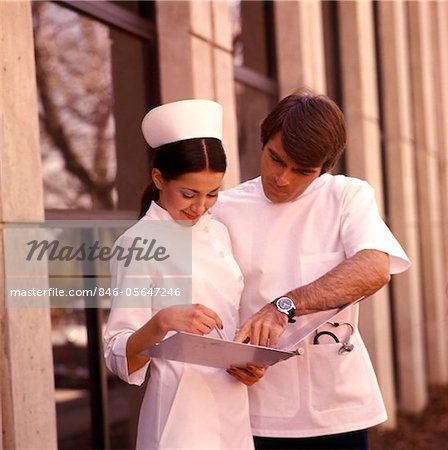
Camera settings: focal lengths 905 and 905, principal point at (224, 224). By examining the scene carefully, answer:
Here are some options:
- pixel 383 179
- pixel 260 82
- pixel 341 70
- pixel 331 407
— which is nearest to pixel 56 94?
pixel 331 407

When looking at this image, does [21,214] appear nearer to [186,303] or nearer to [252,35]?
[186,303]

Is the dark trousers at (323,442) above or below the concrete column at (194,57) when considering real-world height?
below

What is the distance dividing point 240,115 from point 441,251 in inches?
211

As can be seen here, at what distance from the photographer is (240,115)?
18.9ft

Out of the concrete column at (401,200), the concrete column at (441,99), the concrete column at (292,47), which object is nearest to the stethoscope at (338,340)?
the concrete column at (292,47)

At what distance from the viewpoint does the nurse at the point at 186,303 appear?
2.22 m

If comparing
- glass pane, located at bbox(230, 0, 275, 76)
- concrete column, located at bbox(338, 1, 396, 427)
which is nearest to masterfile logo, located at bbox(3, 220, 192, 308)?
glass pane, located at bbox(230, 0, 275, 76)

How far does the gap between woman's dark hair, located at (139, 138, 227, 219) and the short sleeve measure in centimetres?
50

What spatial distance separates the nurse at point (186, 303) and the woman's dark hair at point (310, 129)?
252 millimetres

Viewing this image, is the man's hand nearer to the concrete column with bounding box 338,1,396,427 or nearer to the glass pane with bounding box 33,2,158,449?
the glass pane with bounding box 33,2,158,449

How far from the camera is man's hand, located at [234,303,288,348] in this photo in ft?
7.69

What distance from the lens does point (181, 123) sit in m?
2.35

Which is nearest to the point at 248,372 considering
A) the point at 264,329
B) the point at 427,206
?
the point at 264,329

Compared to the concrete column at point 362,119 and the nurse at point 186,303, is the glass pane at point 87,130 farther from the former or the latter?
the concrete column at point 362,119
